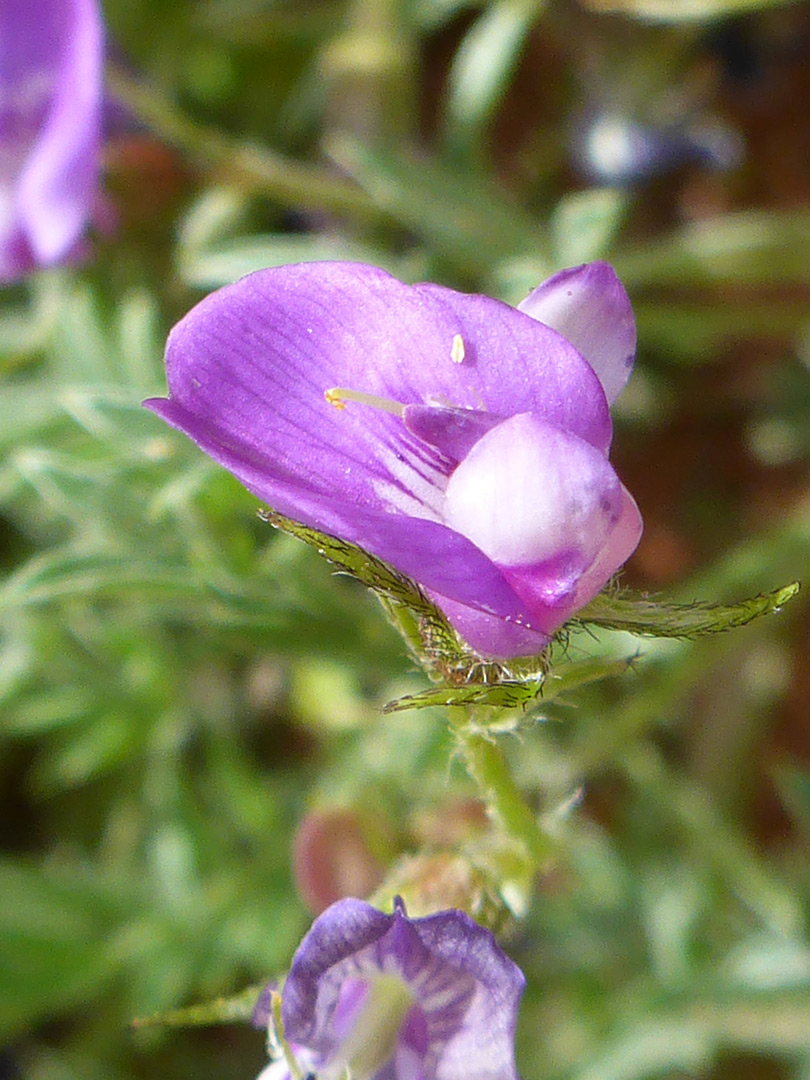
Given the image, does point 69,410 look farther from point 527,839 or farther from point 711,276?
point 711,276

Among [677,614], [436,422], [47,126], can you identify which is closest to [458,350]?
[436,422]

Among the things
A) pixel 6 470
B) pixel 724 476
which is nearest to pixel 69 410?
pixel 6 470

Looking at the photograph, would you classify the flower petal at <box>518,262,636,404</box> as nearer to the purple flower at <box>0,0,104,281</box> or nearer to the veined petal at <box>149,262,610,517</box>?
the veined petal at <box>149,262,610,517</box>

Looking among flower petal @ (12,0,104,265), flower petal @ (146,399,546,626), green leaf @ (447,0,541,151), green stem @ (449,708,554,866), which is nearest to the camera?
flower petal @ (146,399,546,626)

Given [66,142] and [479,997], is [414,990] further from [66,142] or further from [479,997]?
[66,142]

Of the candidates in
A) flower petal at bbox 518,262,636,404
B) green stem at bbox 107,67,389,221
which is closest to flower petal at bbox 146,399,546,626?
flower petal at bbox 518,262,636,404

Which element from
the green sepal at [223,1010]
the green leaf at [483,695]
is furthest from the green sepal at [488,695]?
the green sepal at [223,1010]
